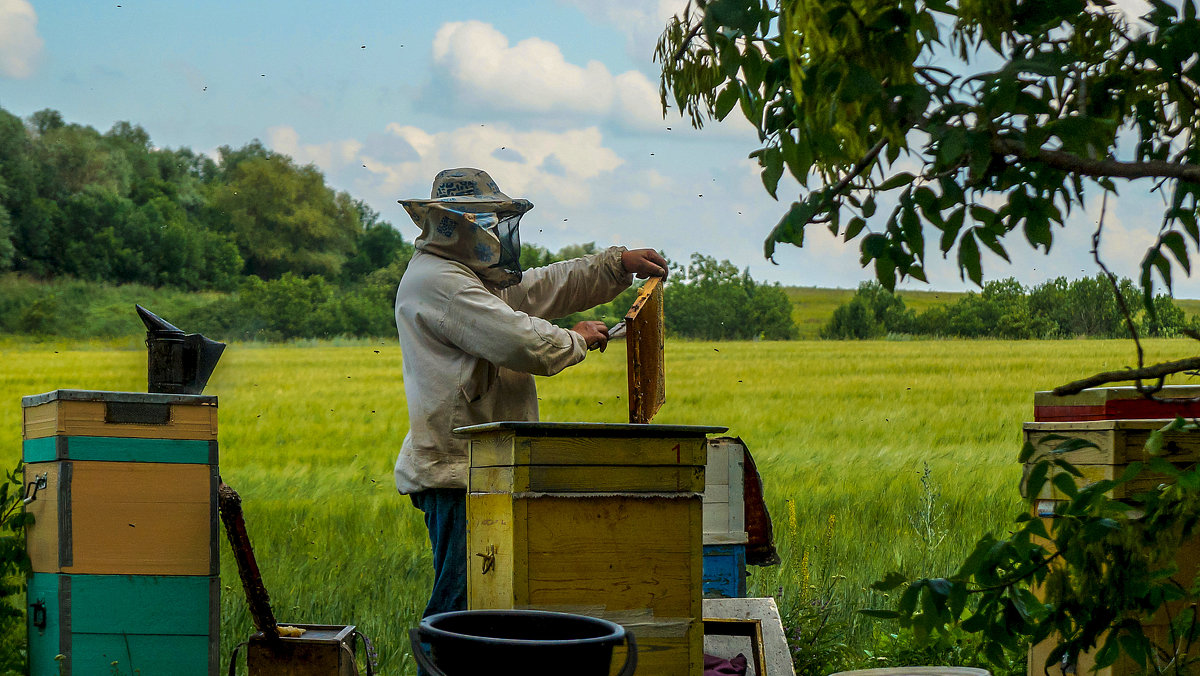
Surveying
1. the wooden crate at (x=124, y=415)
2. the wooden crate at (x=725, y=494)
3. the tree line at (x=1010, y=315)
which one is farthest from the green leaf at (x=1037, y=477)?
the tree line at (x=1010, y=315)

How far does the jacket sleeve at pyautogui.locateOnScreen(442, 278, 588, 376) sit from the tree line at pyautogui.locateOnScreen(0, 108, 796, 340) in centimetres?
952

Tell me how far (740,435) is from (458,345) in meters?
7.02

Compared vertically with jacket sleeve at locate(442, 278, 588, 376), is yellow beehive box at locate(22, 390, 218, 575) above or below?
below

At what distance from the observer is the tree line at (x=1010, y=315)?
493 inches

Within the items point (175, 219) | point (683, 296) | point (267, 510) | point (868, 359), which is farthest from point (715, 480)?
point (175, 219)

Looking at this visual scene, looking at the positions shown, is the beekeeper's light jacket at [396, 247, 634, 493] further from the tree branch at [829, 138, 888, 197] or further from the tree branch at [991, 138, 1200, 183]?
the tree branch at [991, 138, 1200, 183]

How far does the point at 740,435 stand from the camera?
31.9 feet

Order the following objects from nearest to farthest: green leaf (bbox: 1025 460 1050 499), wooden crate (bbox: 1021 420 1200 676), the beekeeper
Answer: green leaf (bbox: 1025 460 1050 499), wooden crate (bbox: 1021 420 1200 676), the beekeeper

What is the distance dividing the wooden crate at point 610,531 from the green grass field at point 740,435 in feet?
3.92

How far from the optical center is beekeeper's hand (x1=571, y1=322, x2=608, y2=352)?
3162 mm

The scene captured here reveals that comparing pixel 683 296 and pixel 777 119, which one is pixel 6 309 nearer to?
pixel 683 296

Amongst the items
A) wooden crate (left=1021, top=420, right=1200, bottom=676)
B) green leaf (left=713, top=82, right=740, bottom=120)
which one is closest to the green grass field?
wooden crate (left=1021, top=420, right=1200, bottom=676)

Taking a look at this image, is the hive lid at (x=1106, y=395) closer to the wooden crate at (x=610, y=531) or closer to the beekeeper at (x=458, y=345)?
the wooden crate at (x=610, y=531)

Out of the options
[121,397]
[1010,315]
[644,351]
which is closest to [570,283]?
[644,351]
